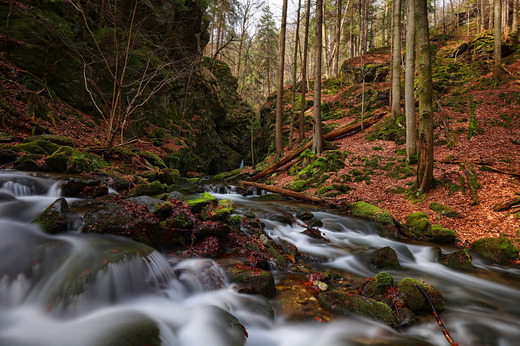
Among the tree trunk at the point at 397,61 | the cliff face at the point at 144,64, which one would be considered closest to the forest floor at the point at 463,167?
the tree trunk at the point at 397,61

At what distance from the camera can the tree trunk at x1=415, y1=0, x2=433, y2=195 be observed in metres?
7.53

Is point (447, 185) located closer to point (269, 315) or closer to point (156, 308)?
point (269, 315)

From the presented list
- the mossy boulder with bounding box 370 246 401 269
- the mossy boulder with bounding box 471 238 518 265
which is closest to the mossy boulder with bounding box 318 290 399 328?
the mossy boulder with bounding box 370 246 401 269

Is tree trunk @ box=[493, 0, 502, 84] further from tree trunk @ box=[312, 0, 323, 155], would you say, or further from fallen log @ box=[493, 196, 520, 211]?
fallen log @ box=[493, 196, 520, 211]

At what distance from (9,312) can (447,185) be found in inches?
403

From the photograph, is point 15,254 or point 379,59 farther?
point 379,59

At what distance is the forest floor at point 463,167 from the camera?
6.40 metres

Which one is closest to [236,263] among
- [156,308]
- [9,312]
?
[156,308]

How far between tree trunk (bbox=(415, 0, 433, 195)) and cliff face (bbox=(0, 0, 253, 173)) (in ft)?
29.3

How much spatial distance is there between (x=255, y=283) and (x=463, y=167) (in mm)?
8279

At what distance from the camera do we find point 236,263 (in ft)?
13.8

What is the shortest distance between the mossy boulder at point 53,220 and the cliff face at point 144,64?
5.34m

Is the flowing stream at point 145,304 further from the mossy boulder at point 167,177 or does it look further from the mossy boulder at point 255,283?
the mossy boulder at point 167,177

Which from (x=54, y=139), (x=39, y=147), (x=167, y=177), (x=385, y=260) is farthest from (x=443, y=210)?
(x=54, y=139)
